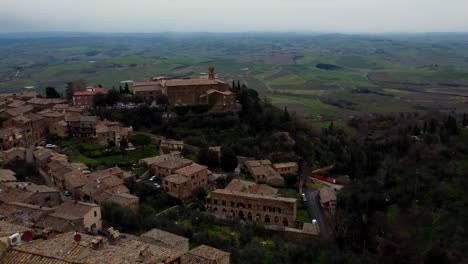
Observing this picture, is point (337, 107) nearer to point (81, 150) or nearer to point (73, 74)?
point (81, 150)

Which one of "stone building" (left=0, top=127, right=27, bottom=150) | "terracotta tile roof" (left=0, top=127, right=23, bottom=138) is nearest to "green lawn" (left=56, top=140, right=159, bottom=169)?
"stone building" (left=0, top=127, right=27, bottom=150)

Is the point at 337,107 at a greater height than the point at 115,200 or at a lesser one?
lesser

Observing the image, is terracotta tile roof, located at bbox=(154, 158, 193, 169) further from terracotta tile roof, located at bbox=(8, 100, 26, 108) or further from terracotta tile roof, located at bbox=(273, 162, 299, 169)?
terracotta tile roof, located at bbox=(8, 100, 26, 108)

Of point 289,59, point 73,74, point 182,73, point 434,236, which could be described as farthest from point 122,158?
point 289,59

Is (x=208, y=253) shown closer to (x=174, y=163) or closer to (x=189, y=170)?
(x=189, y=170)

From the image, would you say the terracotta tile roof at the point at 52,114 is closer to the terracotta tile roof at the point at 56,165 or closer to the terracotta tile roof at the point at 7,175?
the terracotta tile roof at the point at 56,165

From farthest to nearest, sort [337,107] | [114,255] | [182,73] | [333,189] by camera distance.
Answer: [182,73], [337,107], [333,189], [114,255]

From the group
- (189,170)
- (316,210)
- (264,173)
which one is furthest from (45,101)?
(316,210)
